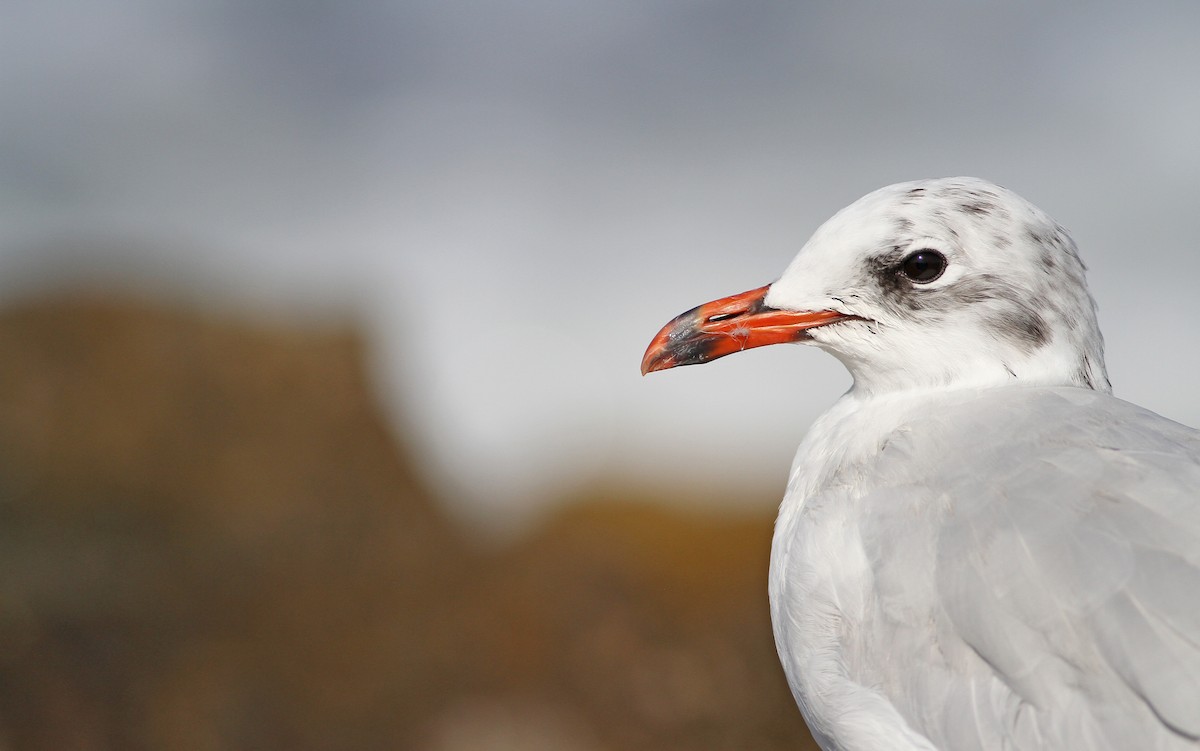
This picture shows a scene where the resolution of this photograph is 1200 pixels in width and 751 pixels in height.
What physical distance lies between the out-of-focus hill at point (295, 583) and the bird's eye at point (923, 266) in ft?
16.9

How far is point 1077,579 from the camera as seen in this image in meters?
1.75

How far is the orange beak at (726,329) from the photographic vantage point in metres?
2.38

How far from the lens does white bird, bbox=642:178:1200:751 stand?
1.72 metres

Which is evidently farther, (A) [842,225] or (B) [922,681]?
(A) [842,225]

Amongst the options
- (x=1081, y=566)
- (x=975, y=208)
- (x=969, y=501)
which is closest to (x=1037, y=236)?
(x=975, y=208)

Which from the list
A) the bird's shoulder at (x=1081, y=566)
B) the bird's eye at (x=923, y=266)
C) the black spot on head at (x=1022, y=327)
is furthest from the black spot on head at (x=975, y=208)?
the bird's shoulder at (x=1081, y=566)

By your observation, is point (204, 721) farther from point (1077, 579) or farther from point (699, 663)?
point (1077, 579)

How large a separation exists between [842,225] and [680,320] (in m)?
0.44

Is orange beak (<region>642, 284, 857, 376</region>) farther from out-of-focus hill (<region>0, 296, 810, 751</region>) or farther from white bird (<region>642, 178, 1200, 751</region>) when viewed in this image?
out-of-focus hill (<region>0, 296, 810, 751</region>)

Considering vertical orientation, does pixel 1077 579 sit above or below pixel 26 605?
above

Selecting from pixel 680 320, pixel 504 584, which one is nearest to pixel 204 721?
pixel 504 584

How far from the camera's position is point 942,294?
7.47 feet

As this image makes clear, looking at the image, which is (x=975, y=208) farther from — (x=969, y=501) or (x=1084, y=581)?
(x=1084, y=581)

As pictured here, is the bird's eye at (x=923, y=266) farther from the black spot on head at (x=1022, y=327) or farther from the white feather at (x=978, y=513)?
the black spot on head at (x=1022, y=327)
